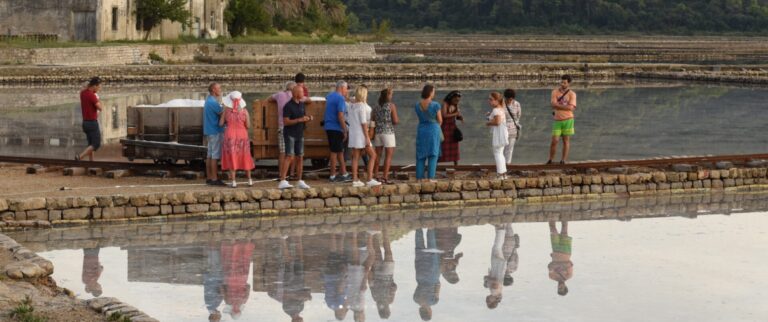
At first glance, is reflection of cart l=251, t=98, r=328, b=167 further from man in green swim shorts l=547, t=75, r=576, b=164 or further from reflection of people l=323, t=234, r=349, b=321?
reflection of people l=323, t=234, r=349, b=321

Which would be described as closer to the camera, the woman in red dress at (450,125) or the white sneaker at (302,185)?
the white sneaker at (302,185)

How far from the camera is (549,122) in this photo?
102 ft

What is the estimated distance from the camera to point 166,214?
15633 millimetres

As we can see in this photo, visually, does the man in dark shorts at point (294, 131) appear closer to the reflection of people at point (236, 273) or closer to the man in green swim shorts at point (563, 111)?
the reflection of people at point (236, 273)

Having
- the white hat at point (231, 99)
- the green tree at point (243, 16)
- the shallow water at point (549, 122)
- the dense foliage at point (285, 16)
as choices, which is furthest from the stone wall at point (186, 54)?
the white hat at point (231, 99)

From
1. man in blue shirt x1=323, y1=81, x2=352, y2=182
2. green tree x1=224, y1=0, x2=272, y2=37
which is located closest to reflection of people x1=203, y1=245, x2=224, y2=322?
man in blue shirt x1=323, y1=81, x2=352, y2=182

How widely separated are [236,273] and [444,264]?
1976 mm

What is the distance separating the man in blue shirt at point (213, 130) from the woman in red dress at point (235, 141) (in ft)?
0.33

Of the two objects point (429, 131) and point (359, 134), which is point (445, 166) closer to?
point (429, 131)

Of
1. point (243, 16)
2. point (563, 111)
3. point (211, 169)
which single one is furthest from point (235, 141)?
point (243, 16)

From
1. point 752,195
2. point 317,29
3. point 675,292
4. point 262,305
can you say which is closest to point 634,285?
point 675,292

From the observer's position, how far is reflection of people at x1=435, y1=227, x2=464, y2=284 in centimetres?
1277

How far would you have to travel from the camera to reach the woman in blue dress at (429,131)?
1698cm

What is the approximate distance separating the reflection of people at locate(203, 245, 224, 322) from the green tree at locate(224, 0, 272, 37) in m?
61.9
